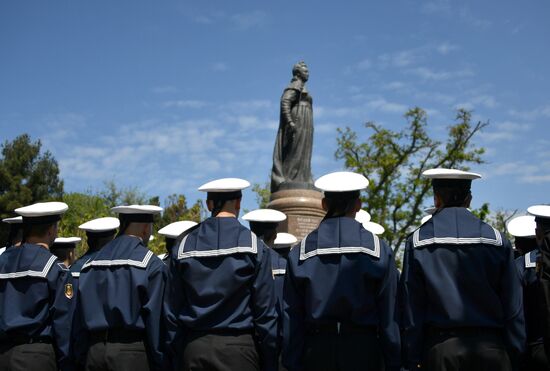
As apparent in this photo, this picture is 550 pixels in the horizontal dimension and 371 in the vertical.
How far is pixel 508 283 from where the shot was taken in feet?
13.8

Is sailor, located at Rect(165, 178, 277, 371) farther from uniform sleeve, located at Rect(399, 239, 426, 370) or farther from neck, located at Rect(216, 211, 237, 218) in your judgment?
uniform sleeve, located at Rect(399, 239, 426, 370)

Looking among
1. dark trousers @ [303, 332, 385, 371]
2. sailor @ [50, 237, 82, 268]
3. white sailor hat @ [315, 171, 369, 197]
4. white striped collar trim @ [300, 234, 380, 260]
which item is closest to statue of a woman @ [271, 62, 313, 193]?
sailor @ [50, 237, 82, 268]

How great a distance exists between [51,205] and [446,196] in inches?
138

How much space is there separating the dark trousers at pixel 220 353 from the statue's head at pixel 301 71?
1145 cm

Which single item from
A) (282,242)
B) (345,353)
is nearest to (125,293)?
(345,353)

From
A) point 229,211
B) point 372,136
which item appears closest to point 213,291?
point 229,211

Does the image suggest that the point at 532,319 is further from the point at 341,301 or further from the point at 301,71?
the point at 301,71

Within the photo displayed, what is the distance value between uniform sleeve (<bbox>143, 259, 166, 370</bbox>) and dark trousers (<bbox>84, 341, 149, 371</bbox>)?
74 millimetres

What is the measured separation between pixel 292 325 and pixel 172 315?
35.4 inches

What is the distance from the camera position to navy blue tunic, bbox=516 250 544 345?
473 cm

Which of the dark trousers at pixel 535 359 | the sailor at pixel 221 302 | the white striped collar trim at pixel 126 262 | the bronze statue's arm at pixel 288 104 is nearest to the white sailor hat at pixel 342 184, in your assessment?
the sailor at pixel 221 302

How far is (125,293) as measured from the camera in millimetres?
4898

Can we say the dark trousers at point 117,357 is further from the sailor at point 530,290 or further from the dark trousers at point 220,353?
the sailor at point 530,290

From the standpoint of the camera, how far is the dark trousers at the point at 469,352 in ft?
13.2
